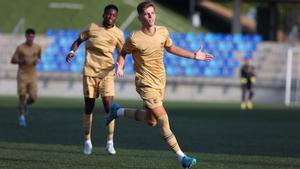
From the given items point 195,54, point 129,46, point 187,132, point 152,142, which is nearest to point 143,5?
point 129,46

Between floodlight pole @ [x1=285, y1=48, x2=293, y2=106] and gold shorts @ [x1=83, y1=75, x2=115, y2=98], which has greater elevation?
gold shorts @ [x1=83, y1=75, x2=115, y2=98]

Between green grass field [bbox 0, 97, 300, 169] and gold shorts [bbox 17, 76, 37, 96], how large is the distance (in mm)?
758

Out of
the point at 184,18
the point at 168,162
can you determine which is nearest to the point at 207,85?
the point at 184,18

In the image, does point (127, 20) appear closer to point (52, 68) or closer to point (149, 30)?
point (52, 68)

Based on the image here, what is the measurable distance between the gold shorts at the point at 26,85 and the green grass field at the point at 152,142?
2.49 feet

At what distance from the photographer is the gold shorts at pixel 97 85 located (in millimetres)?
14734

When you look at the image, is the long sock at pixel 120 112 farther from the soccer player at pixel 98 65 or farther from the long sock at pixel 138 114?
the soccer player at pixel 98 65

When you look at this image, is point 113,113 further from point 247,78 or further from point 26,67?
point 247,78

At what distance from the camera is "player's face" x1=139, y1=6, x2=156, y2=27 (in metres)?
12.2

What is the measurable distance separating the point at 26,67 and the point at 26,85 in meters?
0.42

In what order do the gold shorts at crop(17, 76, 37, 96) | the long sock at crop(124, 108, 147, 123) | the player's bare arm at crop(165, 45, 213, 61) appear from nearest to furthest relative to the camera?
1. the player's bare arm at crop(165, 45, 213, 61)
2. the long sock at crop(124, 108, 147, 123)
3. the gold shorts at crop(17, 76, 37, 96)

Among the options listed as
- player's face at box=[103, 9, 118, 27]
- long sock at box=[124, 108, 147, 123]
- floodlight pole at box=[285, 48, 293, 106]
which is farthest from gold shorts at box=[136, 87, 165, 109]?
floodlight pole at box=[285, 48, 293, 106]

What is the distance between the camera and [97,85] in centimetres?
1481

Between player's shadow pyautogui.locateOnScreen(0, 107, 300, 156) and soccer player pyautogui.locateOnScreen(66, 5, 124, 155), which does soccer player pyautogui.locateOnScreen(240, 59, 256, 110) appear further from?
soccer player pyautogui.locateOnScreen(66, 5, 124, 155)
